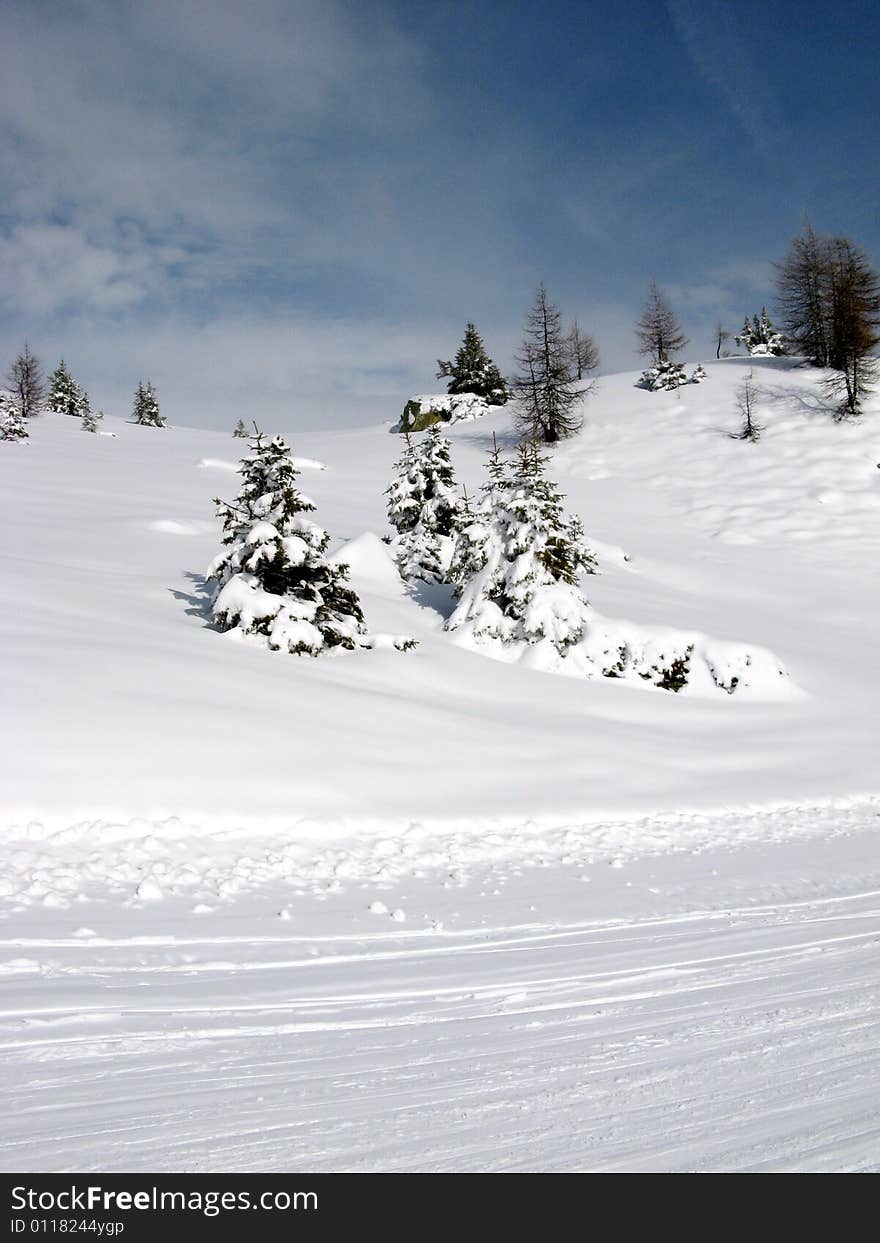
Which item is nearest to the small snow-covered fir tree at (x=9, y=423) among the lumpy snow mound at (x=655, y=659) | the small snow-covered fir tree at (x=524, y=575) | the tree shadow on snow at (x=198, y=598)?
the tree shadow on snow at (x=198, y=598)

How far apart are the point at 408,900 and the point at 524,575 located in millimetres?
10182

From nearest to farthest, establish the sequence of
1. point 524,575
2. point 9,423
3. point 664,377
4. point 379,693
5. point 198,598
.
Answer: point 379,693 → point 198,598 → point 524,575 → point 9,423 → point 664,377

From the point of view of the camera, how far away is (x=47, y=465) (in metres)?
28.5

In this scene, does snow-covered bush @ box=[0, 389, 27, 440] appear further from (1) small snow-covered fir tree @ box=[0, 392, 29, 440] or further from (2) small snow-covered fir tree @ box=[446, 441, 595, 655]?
(2) small snow-covered fir tree @ box=[446, 441, 595, 655]

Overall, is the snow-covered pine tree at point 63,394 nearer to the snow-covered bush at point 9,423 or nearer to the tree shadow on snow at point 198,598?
the snow-covered bush at point 9,423

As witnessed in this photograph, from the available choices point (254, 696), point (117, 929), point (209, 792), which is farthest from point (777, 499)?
point (117, 929)

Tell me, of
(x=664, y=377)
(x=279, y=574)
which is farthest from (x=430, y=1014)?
(x=664, y=377)

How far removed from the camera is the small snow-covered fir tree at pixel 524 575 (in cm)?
1515

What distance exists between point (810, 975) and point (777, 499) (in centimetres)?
3058

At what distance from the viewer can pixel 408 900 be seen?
613cm

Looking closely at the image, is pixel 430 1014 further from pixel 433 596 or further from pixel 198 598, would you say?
pixel 433 596

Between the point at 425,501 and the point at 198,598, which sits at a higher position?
the point at 425,501

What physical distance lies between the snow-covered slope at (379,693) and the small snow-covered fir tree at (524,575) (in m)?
1.02
